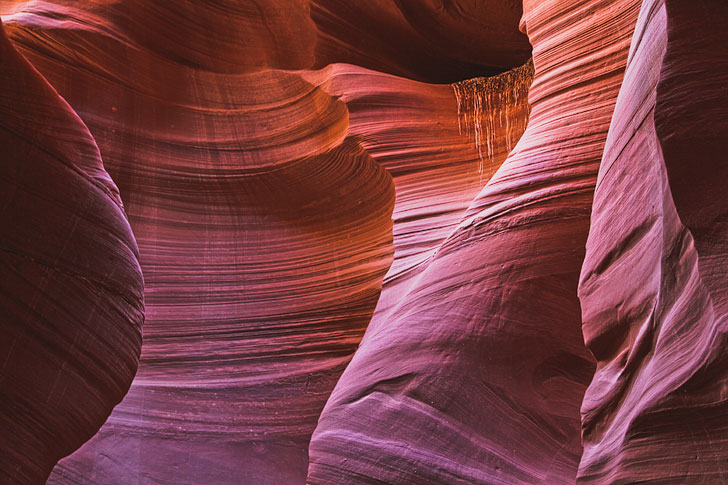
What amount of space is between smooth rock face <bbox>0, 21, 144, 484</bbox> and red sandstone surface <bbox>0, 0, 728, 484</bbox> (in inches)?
0.4

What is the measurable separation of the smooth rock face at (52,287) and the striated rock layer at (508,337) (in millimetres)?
1215

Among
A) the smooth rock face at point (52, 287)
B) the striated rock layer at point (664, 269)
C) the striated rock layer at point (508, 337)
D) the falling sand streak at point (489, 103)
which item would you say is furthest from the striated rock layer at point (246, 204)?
the striated rock layer at point (664, 269)

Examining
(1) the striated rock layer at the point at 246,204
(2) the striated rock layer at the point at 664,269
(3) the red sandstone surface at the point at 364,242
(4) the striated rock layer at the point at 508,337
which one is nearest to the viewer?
(2) the striated rock layer at the point at 664,269

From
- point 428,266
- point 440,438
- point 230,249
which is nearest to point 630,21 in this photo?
point 428,266

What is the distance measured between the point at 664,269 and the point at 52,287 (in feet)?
8.57

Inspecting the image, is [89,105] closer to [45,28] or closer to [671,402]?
[45,28]

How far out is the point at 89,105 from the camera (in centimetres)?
592

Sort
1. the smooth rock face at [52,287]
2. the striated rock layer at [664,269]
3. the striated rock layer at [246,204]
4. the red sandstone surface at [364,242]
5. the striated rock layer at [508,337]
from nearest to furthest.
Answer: the striated rock layer at [664,269] → the red sandstone surface at [364,242] → the smooth rock face at [52,287] → the striated rock layer at [508,337] → the striated rock layer at [246,204]

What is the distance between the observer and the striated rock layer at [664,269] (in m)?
1.81

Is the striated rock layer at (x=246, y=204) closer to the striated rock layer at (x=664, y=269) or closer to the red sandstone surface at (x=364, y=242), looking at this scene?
the red sandstone surface at (x=364, y=242)

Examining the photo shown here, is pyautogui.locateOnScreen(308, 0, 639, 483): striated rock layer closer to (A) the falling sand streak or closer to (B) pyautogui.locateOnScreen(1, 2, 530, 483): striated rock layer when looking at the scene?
(B) pyautogui.locateOnScreen(1, 2, 530, 483): striated rock layer

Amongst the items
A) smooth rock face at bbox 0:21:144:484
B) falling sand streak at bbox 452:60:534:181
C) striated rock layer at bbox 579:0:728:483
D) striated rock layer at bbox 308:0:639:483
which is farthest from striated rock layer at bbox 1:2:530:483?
striated rock layer at bbox 579:0:728:483

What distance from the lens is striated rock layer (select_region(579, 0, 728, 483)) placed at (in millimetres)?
1806

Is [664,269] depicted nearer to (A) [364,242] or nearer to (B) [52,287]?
(B) [52,287]
